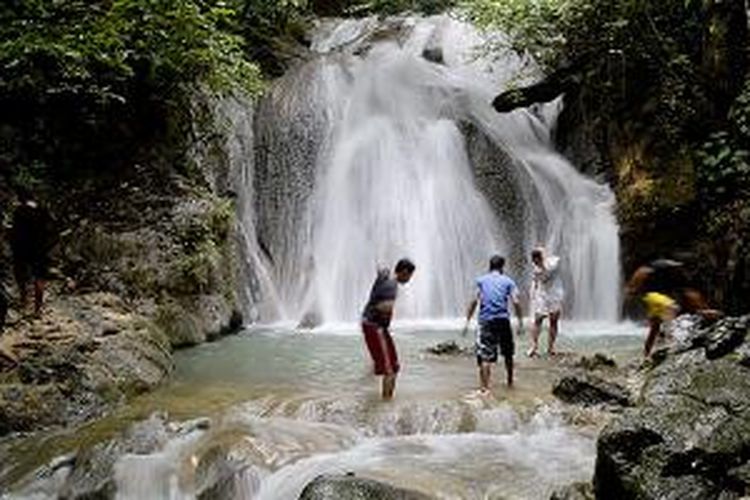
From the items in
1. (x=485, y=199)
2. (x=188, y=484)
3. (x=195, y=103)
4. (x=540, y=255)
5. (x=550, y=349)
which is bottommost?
(x=188, y=484)

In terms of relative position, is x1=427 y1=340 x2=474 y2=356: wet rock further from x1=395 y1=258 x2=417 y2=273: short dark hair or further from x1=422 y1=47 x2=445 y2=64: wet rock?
x1=422 y1=47 x2=445 y2=64: wet rock

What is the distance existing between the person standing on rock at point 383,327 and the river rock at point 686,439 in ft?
10.8

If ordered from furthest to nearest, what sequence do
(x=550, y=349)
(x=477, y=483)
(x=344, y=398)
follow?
1. (x=550, y=349)
2. (x=344, y=398)
3. (x=477, y=483)

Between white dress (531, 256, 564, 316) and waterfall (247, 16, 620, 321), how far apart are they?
5020 mm

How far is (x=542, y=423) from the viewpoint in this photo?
9445 mm

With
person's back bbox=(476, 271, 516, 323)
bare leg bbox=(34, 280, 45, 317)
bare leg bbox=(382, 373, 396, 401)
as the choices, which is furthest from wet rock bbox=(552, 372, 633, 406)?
bare leg bbox=(34, 280, 45, 317)

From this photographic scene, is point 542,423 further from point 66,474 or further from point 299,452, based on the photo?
point 66,474

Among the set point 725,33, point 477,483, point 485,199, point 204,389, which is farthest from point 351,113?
point 477,483

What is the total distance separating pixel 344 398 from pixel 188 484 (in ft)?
7.68

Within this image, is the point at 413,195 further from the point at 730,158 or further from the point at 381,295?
the point at 381,295

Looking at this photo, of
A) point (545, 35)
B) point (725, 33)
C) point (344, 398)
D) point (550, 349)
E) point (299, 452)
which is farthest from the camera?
point (545, 35)

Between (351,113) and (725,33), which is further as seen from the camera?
(351,113)

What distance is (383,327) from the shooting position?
10148 millimetres

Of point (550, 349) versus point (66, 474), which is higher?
point (550, 349)
